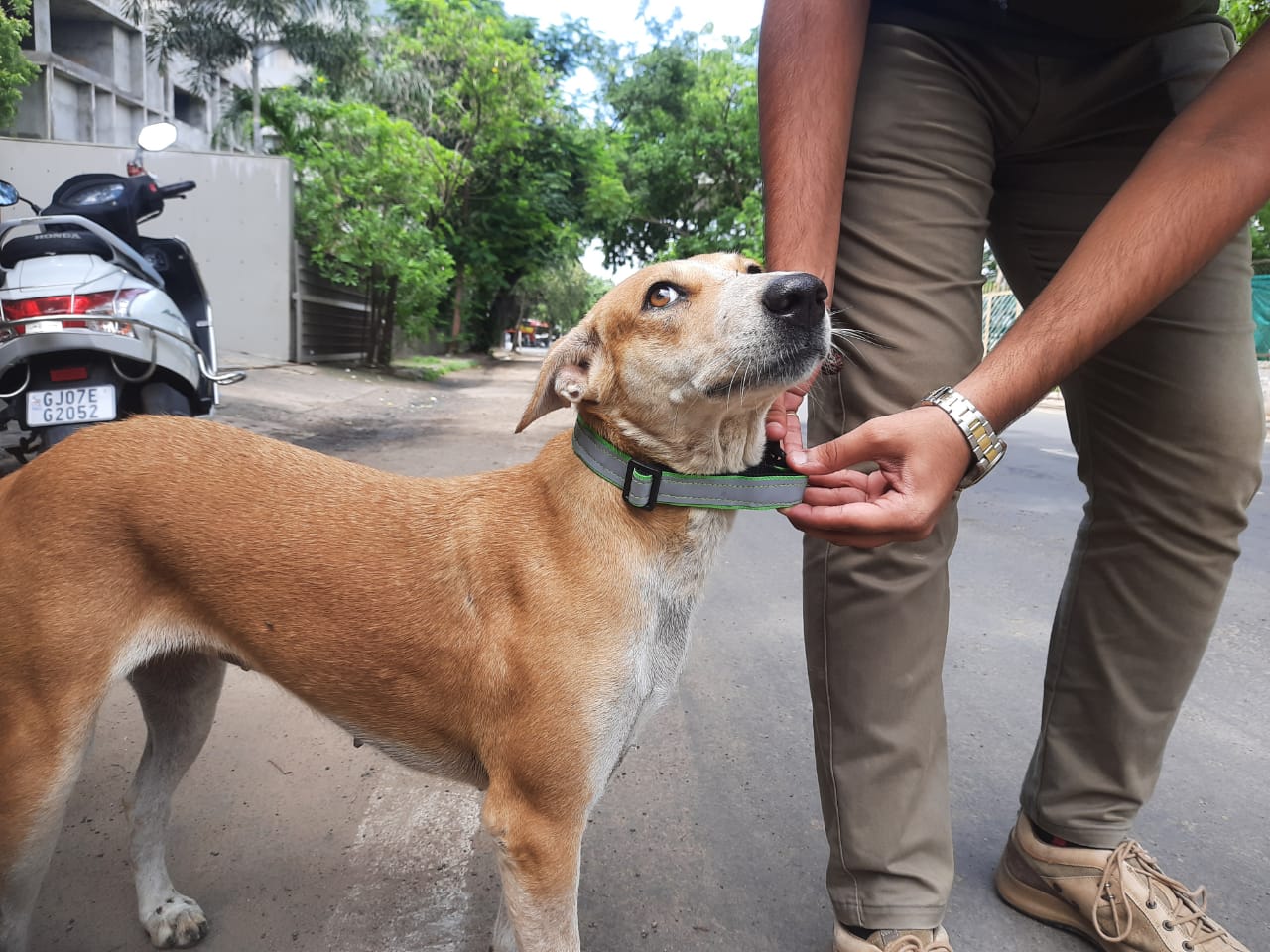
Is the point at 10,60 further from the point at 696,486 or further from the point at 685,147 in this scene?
the point at 685,147

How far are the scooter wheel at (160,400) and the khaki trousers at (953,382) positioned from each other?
353 cm

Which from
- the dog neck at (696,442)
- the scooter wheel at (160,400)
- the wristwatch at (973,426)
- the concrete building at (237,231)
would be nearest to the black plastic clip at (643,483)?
the dog neck at (696,442)

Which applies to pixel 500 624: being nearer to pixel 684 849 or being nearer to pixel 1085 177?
pixel 684 849

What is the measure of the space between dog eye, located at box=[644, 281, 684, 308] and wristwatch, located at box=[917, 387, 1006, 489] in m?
0.66

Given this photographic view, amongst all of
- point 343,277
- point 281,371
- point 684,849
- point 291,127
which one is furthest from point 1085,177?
point 291,127

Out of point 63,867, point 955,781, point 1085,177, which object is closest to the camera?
point 1085,177

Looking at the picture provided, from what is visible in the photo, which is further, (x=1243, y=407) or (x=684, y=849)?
(x=684, y=849)

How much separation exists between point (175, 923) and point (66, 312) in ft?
10.5

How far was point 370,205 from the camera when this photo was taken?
1772 cm

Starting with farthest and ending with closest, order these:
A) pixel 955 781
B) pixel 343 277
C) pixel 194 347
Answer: pixel 343 277
pixel 194 347
pixel 955 781

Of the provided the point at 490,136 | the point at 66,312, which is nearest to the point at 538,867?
the point at 66,312

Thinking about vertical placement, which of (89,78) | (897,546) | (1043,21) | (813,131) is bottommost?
(897,546)

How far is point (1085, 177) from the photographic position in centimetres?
210

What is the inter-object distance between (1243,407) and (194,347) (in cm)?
447
